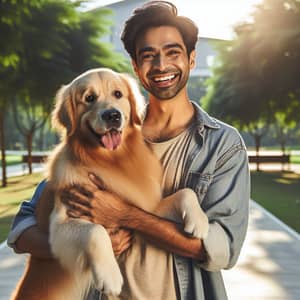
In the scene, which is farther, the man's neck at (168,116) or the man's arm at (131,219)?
the man's neck at (168,116)

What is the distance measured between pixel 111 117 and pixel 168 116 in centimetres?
27

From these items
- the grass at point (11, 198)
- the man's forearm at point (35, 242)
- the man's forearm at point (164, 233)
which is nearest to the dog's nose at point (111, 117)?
the man's forearm at point (164, 233)

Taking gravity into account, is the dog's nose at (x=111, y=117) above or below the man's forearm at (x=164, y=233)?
above

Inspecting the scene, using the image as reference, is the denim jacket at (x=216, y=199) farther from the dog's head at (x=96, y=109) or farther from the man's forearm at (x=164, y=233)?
the dog's head at (x=96, y=109)

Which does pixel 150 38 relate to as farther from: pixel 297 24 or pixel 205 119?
pixel 297 24

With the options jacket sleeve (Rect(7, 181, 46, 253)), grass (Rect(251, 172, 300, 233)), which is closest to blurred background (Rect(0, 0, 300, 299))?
grass (Rect(251, 172, 300, 233))

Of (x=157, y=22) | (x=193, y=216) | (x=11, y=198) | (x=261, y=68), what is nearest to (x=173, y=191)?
(x=193, y=216)

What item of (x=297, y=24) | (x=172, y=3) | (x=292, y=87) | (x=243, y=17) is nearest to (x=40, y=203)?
(x=172, y=3)

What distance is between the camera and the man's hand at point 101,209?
7.40ft

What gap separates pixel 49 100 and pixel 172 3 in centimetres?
2182

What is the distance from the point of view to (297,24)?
846 inches

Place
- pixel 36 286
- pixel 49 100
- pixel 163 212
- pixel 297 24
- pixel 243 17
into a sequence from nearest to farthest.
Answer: pixel 163 212
pixel 36 286
pixel 297 24
pixel 49 100
pixel 243 17

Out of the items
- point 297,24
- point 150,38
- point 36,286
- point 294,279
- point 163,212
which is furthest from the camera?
point 297,24

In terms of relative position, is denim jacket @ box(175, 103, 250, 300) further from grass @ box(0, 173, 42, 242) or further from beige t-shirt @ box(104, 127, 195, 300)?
grass @ box(0, 173, 42, 242)
